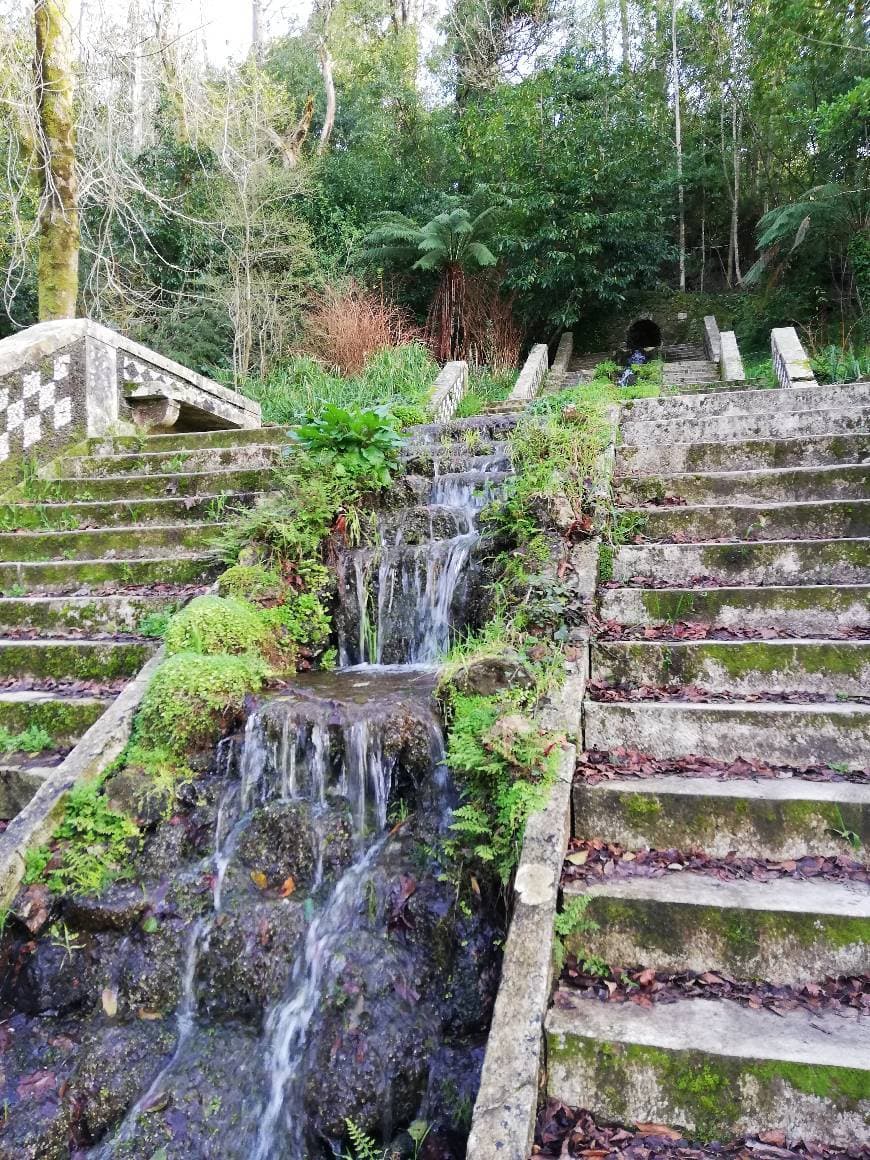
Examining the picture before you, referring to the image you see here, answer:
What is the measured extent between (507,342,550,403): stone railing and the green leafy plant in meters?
4.15

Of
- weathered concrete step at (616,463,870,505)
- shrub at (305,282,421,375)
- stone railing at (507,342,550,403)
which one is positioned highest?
shrub at (305,282,421,375)

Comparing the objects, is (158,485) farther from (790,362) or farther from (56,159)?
(790,362)

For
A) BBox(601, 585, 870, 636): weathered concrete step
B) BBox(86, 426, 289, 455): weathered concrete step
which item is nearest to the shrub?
BBox(86, 426, 289, 455): weathered concrete step

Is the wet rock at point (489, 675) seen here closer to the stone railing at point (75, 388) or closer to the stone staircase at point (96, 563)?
the stone staircase at point (96, 563)

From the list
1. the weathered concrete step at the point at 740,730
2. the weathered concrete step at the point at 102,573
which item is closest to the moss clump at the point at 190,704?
the weathered concrete step at the point at 102,573

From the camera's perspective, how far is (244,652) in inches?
159

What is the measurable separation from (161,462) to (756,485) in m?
5.15

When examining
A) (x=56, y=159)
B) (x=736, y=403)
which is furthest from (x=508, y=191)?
(x=736, y=403)

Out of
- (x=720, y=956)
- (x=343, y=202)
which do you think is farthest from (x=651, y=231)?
(x=720, y=956)

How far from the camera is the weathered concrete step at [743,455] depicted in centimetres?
483

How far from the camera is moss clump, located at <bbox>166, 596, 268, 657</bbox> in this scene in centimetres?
391

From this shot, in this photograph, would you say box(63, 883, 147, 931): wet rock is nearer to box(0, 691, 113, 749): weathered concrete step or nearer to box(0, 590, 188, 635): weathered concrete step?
box(0, 691, 113, 749): weathered concrete step

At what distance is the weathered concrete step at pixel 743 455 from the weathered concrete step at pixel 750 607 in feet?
4.59

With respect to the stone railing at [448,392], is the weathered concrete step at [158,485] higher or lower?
lower
